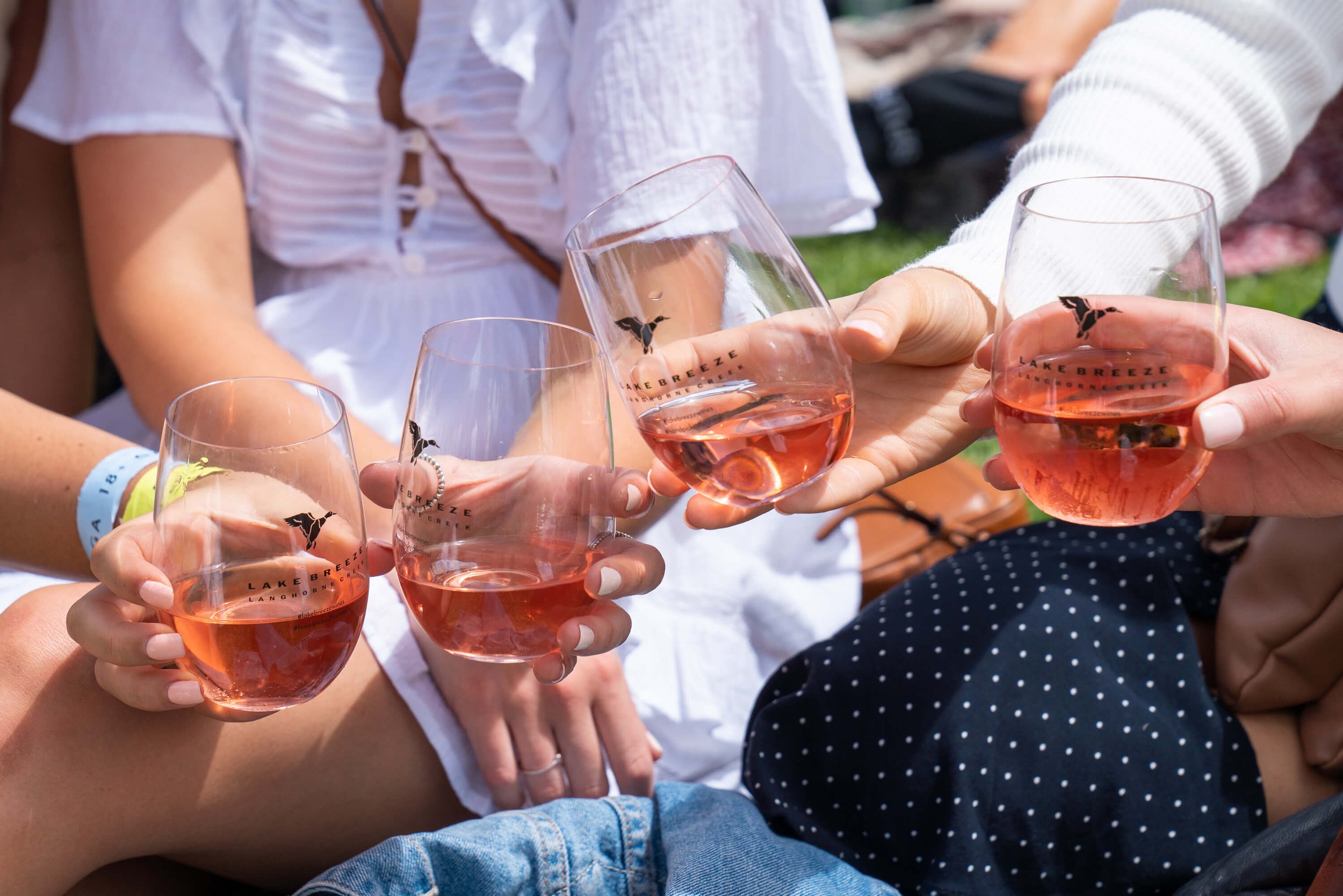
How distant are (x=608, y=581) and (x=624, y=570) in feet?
0.07

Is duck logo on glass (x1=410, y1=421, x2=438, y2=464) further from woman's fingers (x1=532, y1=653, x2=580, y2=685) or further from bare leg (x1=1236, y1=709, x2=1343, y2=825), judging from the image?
bare leg (x1=1236, y1=709, x2=1343, y2=825)

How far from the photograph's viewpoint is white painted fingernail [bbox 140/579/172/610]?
3.56 ft

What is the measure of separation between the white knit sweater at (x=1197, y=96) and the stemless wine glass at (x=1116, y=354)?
0.64 m

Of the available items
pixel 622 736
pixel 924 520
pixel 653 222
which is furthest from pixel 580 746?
pixel 924 520

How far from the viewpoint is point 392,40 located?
207 cm

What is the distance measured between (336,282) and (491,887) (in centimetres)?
128

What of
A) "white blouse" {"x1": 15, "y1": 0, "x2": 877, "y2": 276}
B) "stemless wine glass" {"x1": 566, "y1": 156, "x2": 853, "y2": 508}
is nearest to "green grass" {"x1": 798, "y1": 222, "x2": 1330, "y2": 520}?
"white blouse" {"x1": 15, "y1": 0, "x2": 877, "y2": 276}

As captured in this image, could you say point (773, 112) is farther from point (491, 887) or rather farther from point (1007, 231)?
point (491, 887)

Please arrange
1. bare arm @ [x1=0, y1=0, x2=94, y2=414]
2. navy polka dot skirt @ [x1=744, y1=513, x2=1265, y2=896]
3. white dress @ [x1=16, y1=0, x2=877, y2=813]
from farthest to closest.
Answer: bare arm @ [x1=0, y1=0, x2=94, y2=414]
white dress @ [x1=16, y1=0, x2=877, y2=813]
navy polka dot skirt @ [x1=744, y1=513, x2=1265, y2=896]

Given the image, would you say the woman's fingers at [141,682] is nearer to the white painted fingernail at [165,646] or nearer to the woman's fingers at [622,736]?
the white painted fingernail at [165,646]

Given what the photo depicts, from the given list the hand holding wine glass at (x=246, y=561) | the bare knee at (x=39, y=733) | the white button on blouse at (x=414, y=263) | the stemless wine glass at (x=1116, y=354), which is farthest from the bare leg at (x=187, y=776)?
the stemless wine glass at (x=1116, y=354)

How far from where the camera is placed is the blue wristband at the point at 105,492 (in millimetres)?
1598

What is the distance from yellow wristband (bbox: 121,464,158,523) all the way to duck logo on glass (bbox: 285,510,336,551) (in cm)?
51

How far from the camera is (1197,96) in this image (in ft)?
5.93
